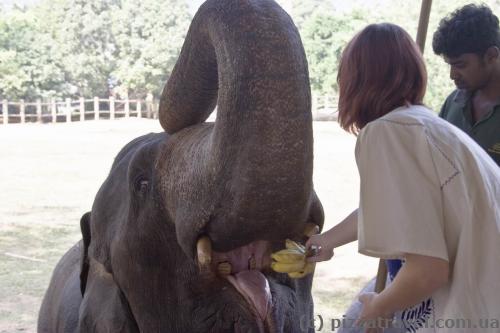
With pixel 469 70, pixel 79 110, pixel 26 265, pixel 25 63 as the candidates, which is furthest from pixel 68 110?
pixel 469 70

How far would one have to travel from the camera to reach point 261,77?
1618mm

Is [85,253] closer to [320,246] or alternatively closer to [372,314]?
[320,246]

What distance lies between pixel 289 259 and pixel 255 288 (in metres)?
0.12

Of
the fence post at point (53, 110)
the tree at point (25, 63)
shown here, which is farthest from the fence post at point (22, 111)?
the tree at point (25, 63)

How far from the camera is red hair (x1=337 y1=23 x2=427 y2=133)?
1994 mm

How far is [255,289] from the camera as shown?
1.92 meters

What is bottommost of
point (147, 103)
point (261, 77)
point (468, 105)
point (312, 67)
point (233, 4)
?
point (147, 103)

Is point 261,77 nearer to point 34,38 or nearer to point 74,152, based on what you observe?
point 74,152

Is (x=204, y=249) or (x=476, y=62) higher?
(x=476, y=62)

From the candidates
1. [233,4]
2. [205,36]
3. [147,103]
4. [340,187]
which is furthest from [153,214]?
[147,103]

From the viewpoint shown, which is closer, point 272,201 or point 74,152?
point 272,201

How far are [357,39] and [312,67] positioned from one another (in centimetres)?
3691

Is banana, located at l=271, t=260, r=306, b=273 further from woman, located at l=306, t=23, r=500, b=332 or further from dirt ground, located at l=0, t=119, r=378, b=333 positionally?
dirt ground, located at l=0, t=119, r=378, b=333

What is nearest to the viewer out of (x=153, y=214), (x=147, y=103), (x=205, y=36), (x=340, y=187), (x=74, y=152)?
(x=205, y=36)
